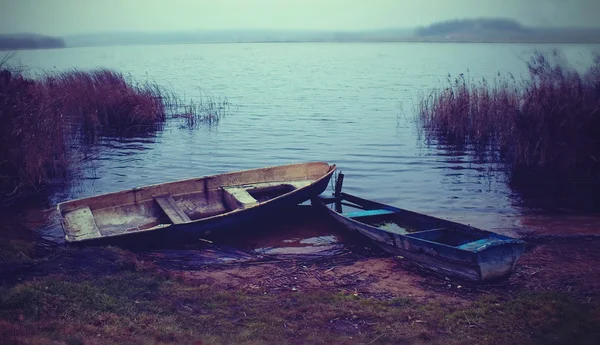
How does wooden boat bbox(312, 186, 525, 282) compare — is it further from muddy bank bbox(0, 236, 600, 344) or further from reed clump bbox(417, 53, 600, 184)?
reed clump bbox(417, 53, 600, 184)

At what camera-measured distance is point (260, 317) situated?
14.5ft

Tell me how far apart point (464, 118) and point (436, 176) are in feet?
10.0

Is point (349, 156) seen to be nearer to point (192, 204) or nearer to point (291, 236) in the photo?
point (291, 236)

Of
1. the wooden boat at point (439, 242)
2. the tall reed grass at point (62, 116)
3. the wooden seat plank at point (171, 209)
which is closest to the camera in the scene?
the wooden boat at point (439, 242)

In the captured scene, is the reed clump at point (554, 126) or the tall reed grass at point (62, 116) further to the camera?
the reed clump at point (554, 126)

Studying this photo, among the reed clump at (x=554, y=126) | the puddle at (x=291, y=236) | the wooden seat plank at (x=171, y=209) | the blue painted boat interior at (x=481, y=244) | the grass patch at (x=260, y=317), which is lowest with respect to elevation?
the puddle at (x=291, y=236)

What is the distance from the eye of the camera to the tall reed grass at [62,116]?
8375mm

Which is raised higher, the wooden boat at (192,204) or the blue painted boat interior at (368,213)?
the wooden boat at (192,204)

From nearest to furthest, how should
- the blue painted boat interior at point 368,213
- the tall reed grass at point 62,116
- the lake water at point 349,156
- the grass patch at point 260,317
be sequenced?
the grass patch at point 260,317 < the blue painted boat interior at point 368,213 < the tall reed grass at point 62,116 < the lake water at point 349,156

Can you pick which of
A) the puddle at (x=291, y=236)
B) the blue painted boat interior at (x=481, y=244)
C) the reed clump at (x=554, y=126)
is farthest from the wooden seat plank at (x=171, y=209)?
the reed clump at (x=554, y=126)

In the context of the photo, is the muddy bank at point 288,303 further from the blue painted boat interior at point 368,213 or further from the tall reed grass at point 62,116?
the tall reed grass at point 62,116

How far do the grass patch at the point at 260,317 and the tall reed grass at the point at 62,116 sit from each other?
438cm

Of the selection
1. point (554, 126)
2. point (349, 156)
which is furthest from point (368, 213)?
point (349, 156)

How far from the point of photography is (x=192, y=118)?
56.7 feet
